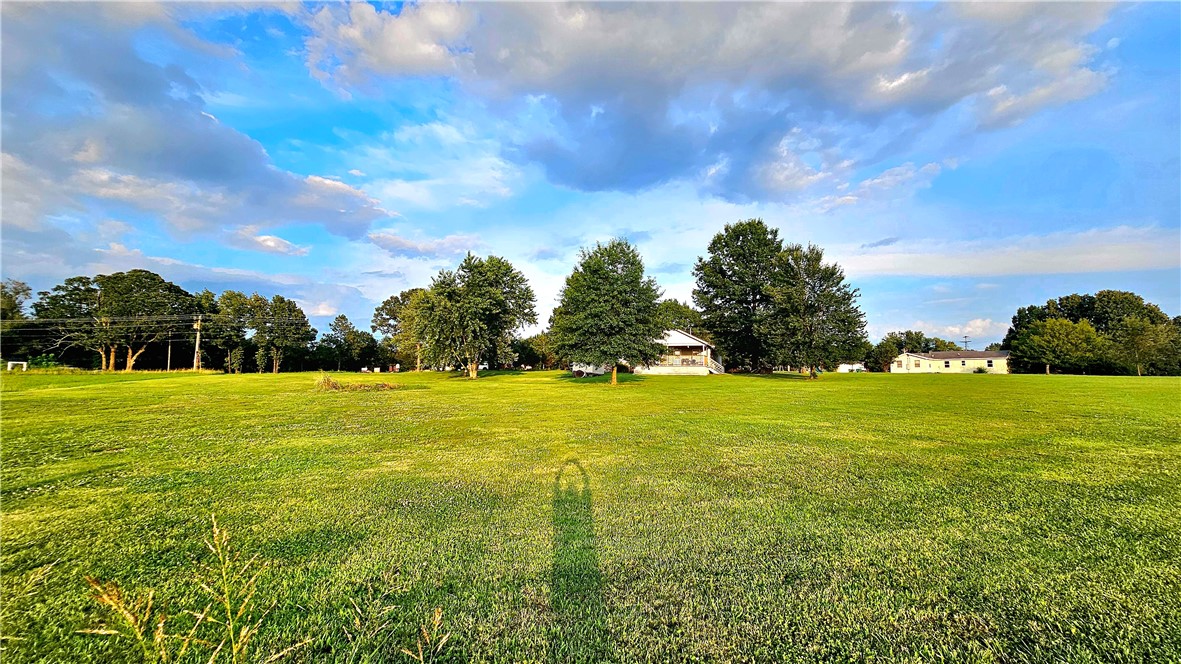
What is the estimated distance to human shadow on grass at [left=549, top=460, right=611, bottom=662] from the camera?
2092 mm

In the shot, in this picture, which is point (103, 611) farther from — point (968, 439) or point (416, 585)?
point (968, 439)

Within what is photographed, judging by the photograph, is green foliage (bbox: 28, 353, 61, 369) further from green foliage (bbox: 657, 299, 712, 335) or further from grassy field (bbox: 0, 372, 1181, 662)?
green foliage (bbox: 657, 299, 712, 335)

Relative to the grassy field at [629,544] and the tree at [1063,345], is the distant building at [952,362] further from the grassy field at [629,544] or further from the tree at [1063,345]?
the grassy field at [629,544]

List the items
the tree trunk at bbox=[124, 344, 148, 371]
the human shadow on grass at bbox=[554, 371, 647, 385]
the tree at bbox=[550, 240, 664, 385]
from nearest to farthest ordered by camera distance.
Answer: the tree at bbox=[550, 240, 664, 385], the human shadow on grass at bbox=[554, 371, 647, 385], the tree trunk at bbox=[124, 344, 148, 371]

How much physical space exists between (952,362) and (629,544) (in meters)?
87.9

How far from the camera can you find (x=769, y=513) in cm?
377

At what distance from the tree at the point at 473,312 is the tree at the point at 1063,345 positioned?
61.6 metres

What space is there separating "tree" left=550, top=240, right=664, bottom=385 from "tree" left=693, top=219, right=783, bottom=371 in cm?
1766

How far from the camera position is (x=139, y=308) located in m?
46.0

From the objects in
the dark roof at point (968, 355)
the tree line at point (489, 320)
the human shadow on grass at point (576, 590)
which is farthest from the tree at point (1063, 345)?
the human shadow on grass at point (576, 590)

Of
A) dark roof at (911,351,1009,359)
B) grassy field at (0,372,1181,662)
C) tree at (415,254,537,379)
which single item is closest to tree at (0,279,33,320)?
tree at (415,254,537,379)

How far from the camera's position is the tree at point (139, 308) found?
142ft

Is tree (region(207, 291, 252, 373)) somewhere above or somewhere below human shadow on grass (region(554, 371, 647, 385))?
above

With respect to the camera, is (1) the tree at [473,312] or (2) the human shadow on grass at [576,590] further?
(1) the tree at [473,312]
